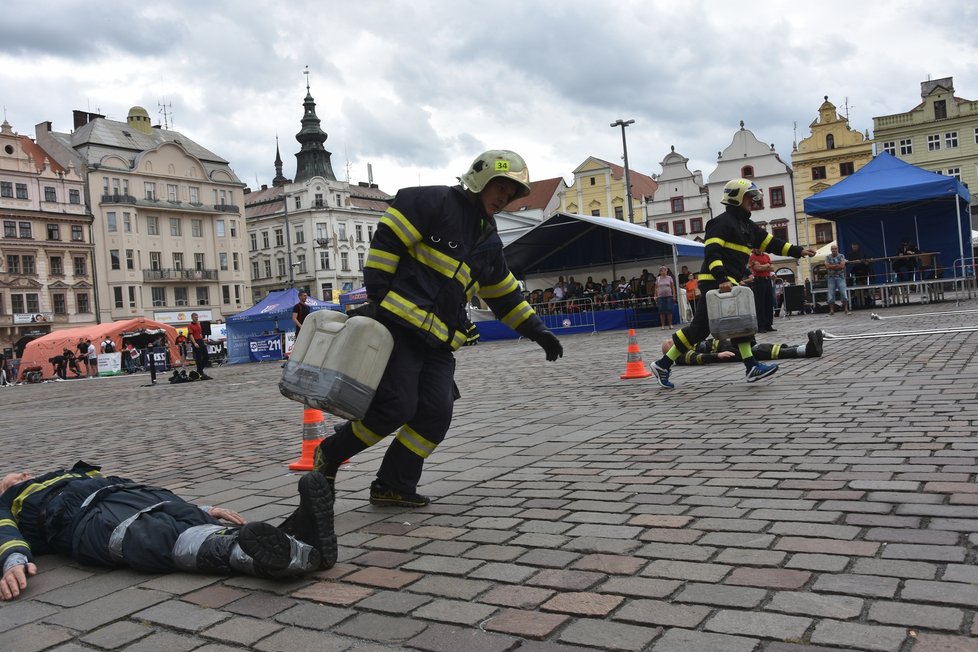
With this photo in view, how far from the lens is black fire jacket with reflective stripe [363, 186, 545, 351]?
399cm

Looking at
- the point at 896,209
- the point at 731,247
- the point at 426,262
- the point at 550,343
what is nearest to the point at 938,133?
the point at 896,209

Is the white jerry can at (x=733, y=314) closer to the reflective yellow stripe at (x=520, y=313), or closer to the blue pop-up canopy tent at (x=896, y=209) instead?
the reflective yellow stripe at (x=520, y=313)

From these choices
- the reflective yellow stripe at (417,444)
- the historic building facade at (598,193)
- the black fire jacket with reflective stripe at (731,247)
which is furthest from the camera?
the historic building facade at (598,193)

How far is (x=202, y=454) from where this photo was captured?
673cm

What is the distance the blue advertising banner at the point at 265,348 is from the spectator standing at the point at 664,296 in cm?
1392

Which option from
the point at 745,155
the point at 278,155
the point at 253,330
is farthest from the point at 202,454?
the point at 278,155

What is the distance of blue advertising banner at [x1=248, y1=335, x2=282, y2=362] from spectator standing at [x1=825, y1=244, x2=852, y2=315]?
18661mm

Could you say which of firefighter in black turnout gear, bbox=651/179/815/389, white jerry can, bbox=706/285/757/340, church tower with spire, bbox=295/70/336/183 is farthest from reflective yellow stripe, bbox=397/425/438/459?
church tower with spire, bbox=295/70/336/183

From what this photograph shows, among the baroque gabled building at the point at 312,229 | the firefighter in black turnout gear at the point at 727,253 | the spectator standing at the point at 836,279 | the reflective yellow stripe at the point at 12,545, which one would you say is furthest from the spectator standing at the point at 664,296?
the baroque gabled building at the point at 312,229

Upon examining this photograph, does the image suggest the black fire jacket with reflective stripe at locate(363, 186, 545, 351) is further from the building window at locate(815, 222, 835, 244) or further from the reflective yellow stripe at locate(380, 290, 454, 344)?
the building window at locate(815, 222, 835, 244)

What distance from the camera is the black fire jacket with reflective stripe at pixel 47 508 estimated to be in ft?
11.6

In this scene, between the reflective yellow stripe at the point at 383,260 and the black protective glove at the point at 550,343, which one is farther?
the black protective glove at the point at 550,343

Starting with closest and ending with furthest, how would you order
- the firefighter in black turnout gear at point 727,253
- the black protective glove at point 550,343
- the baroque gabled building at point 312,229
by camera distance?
the black protective glove at point 550,343 → the firefighter in black turnout gear at point 727,253 → the baroque gabled building at point 312,229

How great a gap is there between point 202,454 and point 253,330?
25.0 meters
